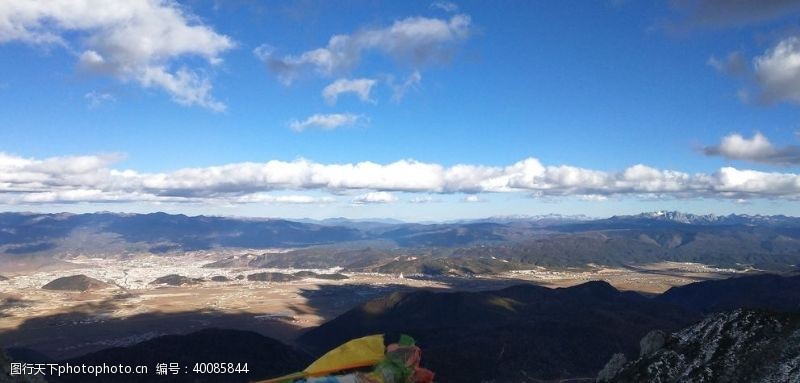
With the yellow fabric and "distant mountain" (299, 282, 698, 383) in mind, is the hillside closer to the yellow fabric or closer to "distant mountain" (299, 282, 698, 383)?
"distant mountain" (299, 282, 698, 383)

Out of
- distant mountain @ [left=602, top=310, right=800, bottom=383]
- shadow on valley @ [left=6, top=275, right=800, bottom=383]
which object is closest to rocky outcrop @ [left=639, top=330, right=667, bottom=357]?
distant mountain @ [left=602, top=310, right=800, bottom=383]

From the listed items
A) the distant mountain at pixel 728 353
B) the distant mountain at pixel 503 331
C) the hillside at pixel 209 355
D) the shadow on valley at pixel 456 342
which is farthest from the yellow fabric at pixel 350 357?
the hillside at pixel 209 355

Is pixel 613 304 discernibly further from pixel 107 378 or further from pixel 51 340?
pixel 51 340

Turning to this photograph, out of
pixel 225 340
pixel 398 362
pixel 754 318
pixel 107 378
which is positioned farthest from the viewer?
pixel 225 340

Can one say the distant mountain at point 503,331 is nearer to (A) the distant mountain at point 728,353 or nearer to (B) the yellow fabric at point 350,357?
(A) the distant mountain at point 728,353

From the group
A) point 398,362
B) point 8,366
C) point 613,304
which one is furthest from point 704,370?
point 613,304

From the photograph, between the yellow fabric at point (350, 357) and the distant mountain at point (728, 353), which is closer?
the yellow fabric at point (350, 357)
